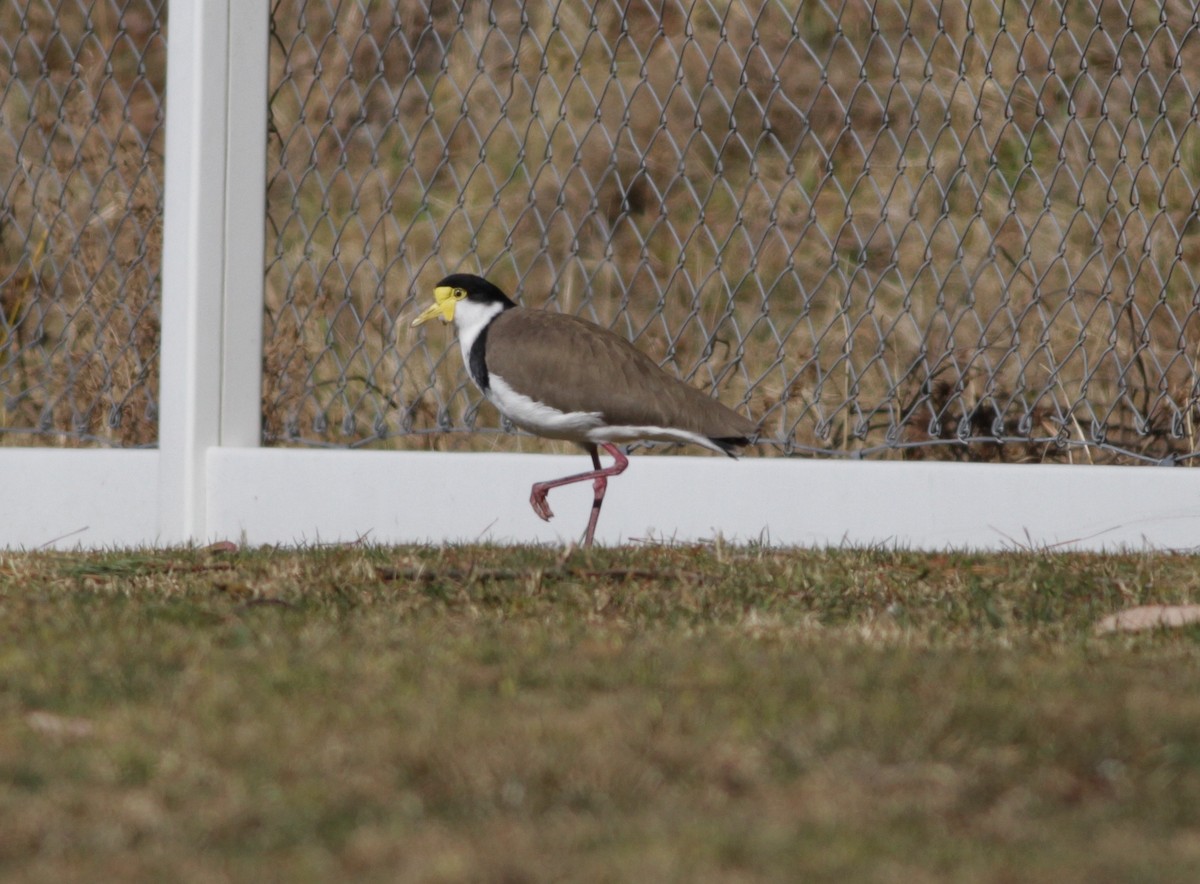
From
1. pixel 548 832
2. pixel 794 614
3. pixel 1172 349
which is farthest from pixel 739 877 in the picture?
pixel 1172 349

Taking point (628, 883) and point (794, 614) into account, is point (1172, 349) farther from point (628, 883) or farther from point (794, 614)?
point (628, 883)

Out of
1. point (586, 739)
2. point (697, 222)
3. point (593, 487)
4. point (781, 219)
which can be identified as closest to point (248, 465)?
point (593, 487)

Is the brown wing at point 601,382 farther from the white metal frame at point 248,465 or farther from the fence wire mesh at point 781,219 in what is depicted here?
the fence wire mesh at point 781,219

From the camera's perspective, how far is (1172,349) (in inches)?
295

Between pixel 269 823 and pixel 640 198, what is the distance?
8.48 metres

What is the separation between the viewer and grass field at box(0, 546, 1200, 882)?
205 cm

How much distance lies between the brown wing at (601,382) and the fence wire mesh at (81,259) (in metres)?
1.72

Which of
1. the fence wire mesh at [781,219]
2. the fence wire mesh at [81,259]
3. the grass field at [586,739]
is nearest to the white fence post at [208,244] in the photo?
the fence wire mesh at [81,259]

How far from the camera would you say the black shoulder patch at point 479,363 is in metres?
5.38

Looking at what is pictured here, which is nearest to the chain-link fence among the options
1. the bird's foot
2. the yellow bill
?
the yellow bill

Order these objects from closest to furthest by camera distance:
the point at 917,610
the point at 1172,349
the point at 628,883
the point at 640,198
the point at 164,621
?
the point at 628,883 → the point at 164,621 → the point at 917,610 → the point at 1172,349 → the point at 640,198

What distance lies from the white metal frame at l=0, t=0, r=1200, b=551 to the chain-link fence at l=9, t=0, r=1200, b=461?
348mm

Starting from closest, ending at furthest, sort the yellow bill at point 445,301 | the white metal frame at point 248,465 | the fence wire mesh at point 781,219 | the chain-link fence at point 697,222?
the white metal frame at point 248,465 < the yellow bill at point 445,301 < the chain-link fence at point 697,222 < the fence wire mesh at point 781,219

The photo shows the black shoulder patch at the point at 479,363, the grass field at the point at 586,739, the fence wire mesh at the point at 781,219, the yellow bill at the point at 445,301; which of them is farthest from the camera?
the fence wire mesh at the point at 781,219
